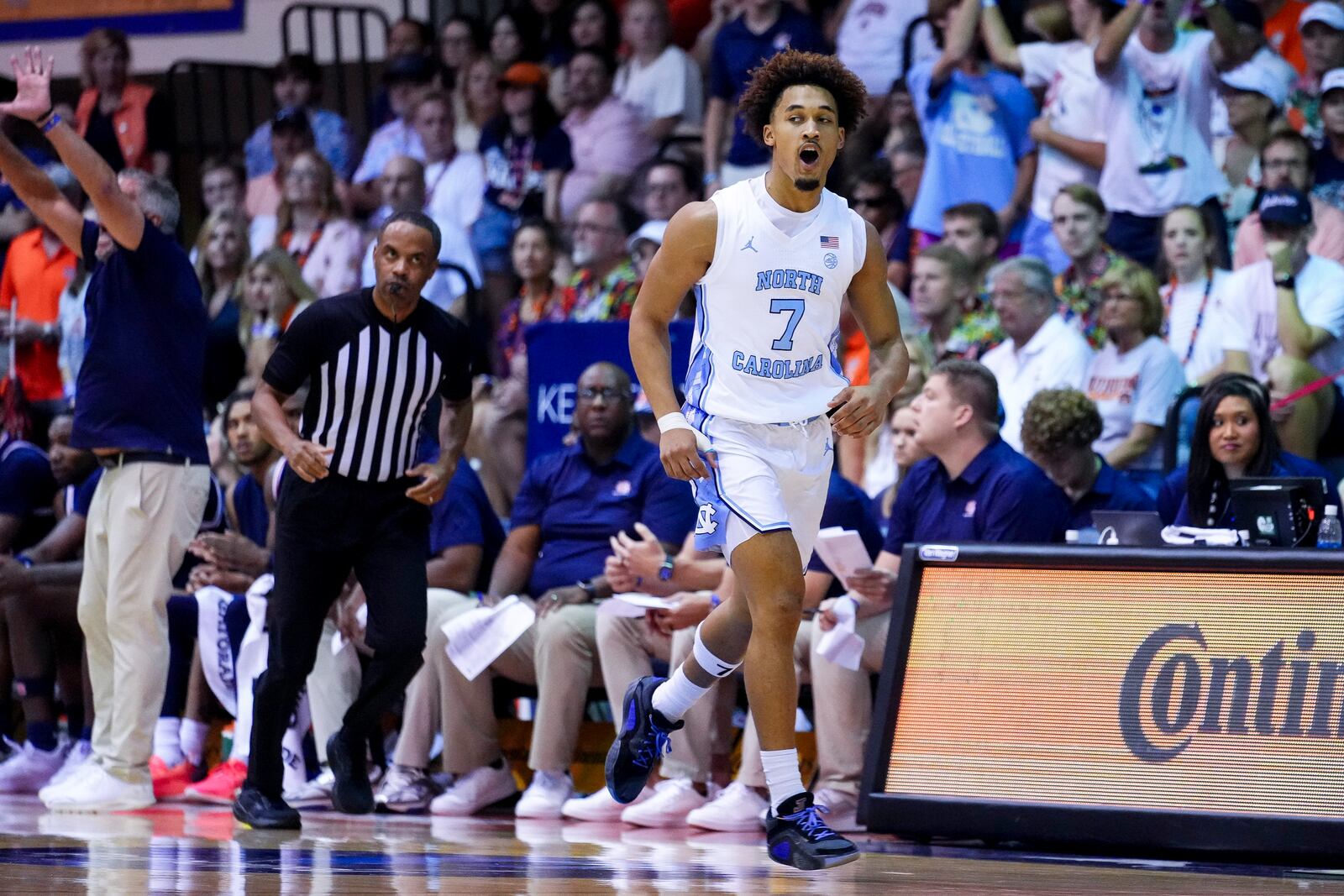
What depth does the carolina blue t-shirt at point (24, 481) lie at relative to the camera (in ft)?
31.3

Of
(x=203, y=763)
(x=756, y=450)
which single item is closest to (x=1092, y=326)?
(x=756, y=450)

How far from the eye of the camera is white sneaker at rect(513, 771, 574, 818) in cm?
722

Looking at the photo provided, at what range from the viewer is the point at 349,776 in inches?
255

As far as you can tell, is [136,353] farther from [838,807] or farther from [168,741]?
[838,807]

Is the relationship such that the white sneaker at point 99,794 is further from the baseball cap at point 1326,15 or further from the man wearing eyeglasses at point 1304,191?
the baseball cap at point 1326,15

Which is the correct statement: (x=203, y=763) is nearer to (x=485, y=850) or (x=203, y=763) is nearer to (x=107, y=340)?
(x=107, y=340)

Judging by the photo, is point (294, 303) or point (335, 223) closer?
point (294, 303)

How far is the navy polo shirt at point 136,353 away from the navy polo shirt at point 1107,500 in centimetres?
344

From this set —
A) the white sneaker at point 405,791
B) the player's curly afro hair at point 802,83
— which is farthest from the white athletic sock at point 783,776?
the white sneaker at point 405,791

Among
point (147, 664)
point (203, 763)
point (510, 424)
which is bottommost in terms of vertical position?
point (203, 763)

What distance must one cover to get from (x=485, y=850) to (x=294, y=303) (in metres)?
5.57

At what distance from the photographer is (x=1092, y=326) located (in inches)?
335

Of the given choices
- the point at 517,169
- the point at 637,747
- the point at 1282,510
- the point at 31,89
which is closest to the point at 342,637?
the point at 31,89

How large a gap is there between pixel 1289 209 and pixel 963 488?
245 cm
